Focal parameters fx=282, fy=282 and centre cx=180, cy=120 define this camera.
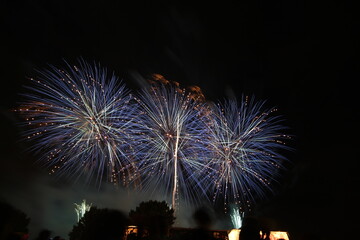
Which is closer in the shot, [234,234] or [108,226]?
[108,226]

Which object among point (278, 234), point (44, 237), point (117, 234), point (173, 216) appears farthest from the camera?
point (173, 216)

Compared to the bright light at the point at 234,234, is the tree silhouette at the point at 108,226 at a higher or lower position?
lower

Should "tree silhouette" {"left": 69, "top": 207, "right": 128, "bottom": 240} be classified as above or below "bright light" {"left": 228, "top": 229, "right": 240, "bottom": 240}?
below

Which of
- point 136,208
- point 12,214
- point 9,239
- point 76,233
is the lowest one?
point 9,239

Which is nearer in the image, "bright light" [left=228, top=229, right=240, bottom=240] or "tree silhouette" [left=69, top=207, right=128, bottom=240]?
"tree silhouette" [left=69, top=207, right=128, bottom=240]

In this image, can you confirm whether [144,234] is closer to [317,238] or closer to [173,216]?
[317,238]

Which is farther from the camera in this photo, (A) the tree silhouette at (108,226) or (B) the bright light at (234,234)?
(B) the bright light at (234,234)

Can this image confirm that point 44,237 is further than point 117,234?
Yes

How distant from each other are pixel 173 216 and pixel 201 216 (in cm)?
2865

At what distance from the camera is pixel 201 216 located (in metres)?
7.11

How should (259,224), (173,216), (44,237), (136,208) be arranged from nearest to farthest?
(259,224), (44,237), (173,216), (136,208)

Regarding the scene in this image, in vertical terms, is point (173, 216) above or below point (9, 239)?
above

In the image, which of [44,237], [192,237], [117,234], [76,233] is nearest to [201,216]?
[192,237]

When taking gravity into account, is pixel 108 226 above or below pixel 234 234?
below
